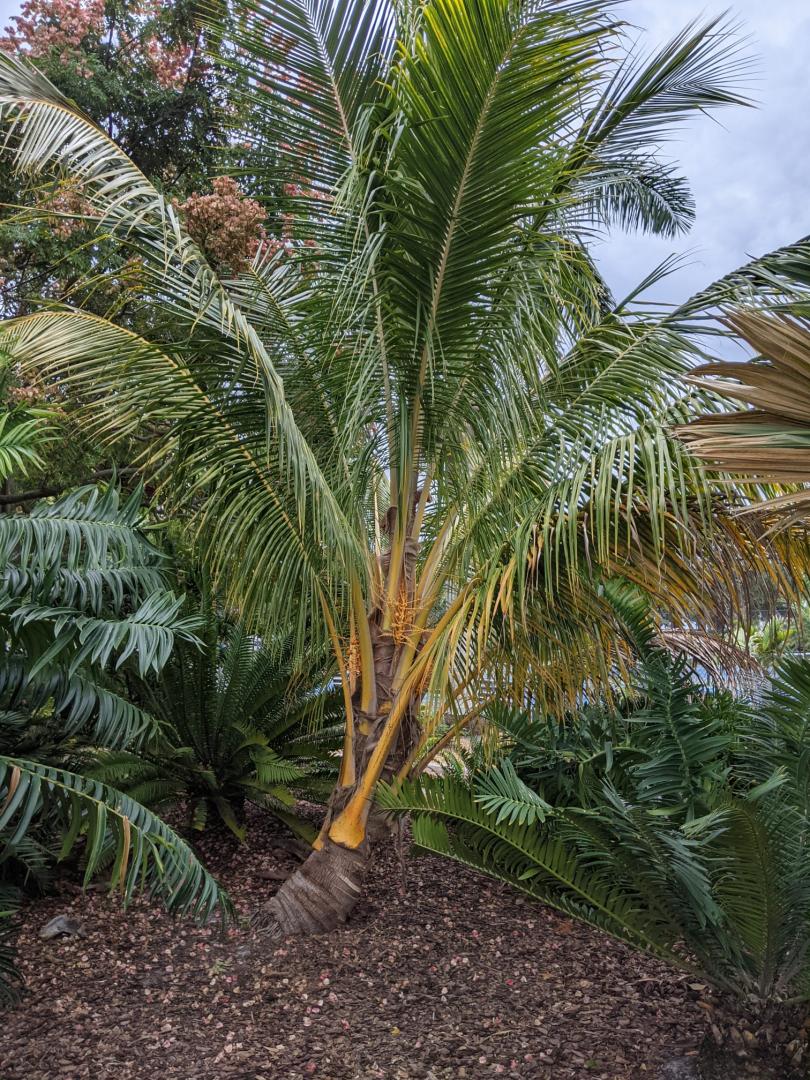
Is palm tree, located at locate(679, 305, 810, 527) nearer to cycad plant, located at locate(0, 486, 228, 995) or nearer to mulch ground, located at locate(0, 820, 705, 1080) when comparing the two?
cycad plant, located at locate(0, 486, 228, 995)

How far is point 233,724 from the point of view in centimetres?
479

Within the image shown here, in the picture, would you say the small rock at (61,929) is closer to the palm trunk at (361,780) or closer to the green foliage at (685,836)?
the palm trunk at (361,780)

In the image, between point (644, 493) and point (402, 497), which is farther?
point (402, 497)

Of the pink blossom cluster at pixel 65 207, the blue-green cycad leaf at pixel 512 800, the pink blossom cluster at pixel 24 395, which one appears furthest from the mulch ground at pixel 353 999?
the pink blossom cluster at pixel 65 207

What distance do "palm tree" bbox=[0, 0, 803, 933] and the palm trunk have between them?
0.5 inches

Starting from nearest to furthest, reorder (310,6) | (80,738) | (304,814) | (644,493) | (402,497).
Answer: (644,493) < (310,6) < (402,497) < (80,738) < (304,814)

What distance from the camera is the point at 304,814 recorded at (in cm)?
550

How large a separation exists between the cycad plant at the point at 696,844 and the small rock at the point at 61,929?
167cm

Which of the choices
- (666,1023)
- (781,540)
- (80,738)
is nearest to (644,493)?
(781,540)

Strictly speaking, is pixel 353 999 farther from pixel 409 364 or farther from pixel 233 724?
pixel 409 364

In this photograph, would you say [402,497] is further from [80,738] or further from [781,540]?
[80,738]

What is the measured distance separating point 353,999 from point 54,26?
8259mm

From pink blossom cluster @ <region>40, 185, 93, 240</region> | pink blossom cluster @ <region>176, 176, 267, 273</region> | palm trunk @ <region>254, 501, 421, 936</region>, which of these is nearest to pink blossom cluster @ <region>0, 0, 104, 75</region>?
pink blossom cluster @ <region>40, 185, 93, 240</region>

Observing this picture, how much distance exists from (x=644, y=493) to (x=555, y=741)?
76.9 inches
